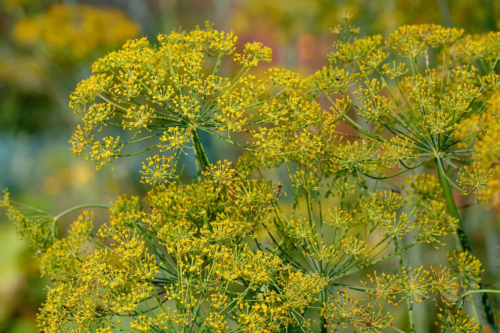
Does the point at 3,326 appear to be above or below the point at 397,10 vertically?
below

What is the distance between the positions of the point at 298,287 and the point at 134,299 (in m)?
0.72

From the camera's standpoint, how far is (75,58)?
8977 mm

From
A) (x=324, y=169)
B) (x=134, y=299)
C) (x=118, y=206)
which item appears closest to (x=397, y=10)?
(x=324, y=169)

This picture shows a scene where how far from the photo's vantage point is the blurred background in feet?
21.2

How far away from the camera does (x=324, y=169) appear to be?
223 centimetres

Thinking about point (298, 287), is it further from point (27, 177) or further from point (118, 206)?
point (27, 177)

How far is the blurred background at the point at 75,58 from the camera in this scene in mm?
6463

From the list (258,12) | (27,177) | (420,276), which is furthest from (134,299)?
(27,177)

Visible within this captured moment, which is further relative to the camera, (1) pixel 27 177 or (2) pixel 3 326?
(1) pixel 27 177

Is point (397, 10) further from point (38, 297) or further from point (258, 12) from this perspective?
point (38, 297)

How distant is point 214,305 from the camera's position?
5.86 ft

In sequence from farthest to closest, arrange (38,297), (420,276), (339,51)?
(38,297)
(339,51)
(420,276)

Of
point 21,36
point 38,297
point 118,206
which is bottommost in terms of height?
point 118,206

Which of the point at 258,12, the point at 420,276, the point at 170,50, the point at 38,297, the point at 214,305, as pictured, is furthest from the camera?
the point at 258,12
